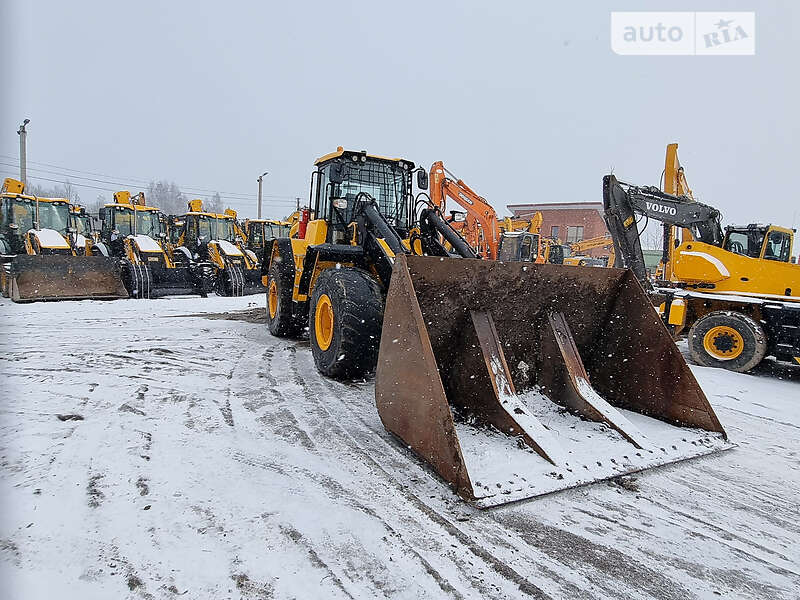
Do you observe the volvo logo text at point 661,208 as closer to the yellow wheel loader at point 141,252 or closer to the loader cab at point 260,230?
the yellow wheel loader at point 141,252

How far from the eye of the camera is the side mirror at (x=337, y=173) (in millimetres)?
5691

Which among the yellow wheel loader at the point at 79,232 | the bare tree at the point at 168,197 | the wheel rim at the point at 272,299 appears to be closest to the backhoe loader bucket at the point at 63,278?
the yellow wheel loader at the point at 79,232

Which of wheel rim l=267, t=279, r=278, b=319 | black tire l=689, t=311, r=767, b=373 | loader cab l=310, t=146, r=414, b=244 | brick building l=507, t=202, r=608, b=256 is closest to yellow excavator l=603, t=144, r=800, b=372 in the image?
black tire l=689, t=311, r=767, b=373

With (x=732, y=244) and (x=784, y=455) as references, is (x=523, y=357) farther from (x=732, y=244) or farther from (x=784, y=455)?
(x=732, y=244)

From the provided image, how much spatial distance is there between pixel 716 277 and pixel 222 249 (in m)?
12.0

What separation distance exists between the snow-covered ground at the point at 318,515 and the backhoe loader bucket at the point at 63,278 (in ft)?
24.9

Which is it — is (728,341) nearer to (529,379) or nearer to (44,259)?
(529,379)

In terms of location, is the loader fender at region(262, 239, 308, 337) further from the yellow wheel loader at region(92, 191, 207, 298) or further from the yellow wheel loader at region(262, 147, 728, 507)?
the yellow wheel loader at region(92, 191, 207, 298)

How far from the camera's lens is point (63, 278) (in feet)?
34.2

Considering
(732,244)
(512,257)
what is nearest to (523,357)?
(732,244)

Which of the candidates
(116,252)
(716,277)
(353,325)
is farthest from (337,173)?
(116,252)

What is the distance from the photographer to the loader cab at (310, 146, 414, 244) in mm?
5805

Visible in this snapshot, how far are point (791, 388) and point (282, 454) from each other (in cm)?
599

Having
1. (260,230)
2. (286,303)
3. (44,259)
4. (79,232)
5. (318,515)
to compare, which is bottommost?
(318,515)
